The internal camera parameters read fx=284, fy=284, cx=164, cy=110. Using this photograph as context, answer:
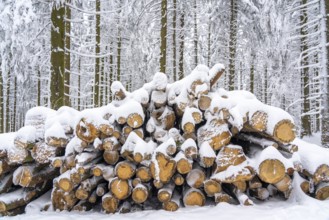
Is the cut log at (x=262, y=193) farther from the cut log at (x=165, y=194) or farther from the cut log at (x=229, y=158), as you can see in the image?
the cut log at (x=165, y=194)

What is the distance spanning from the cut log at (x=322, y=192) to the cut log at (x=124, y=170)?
9.14ft

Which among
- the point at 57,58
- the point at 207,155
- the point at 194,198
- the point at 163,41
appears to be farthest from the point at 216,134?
the point at 163,41

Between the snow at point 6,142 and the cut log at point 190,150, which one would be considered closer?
the cut log at point 190,150

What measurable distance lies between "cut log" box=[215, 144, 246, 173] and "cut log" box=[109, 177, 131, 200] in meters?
1.32

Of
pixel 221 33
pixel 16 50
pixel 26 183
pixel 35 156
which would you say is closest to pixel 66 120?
pixel 35 156

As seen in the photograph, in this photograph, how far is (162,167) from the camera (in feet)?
13.1

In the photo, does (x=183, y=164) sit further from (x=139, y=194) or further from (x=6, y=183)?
(x=6, y=183)

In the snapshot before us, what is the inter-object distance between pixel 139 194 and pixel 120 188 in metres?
0.29

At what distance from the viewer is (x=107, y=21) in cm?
1953

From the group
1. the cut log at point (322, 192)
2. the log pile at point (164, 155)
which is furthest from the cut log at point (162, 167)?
the cut log at point (322, 192)

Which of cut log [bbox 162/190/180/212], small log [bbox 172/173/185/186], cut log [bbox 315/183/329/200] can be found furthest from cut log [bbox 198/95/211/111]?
cut log [bbox 315/183/329/200]

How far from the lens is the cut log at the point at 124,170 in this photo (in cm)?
411

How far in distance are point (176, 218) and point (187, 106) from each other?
163cm

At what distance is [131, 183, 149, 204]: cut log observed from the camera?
13.4ft
